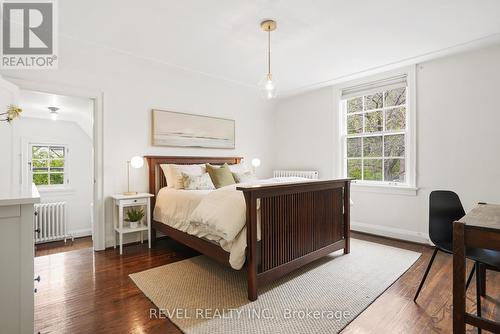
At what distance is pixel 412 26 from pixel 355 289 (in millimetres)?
2712

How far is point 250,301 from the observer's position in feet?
6.68

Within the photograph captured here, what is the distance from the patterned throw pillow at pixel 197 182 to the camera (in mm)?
3463

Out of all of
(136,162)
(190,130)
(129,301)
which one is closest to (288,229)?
(129,301)

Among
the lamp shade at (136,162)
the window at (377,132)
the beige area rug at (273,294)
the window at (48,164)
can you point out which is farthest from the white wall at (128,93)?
the window at (48,164)

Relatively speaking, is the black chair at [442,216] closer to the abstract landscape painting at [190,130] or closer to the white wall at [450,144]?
the white wall at [450,144]

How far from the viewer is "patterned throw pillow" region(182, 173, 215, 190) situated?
3.46 metres

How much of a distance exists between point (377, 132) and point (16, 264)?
442 cm

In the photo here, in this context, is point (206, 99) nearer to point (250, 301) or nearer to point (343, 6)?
point (343, 6)

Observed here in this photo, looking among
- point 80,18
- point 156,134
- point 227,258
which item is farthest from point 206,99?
Result: point 227,258

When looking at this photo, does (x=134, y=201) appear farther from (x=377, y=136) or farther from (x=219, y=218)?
(x=377, y=136)

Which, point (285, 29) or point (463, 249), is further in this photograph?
point (285, 29)

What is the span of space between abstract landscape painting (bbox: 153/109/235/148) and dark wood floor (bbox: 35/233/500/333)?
5.83 feet

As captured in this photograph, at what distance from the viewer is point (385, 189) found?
12.8 feet

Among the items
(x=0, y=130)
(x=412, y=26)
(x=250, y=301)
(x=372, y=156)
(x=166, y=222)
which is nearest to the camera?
(x=250, y=301)
